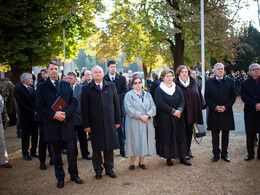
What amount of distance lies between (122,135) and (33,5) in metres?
10.1

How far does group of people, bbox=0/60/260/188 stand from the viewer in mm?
4758

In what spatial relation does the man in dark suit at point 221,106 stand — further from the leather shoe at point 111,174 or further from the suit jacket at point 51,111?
the suit jacket at point 51,111

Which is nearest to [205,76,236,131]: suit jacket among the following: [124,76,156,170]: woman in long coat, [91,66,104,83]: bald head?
[124,76,156,170]: woman in long coat

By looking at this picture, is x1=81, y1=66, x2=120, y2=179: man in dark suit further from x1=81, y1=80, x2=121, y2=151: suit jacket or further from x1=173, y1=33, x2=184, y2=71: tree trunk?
x1=173, y1=33, x2=184, y2=71: tree trunk

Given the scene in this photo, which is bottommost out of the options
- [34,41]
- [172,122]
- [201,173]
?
[201,173]

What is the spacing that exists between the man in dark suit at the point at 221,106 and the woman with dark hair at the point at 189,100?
1.12 ft

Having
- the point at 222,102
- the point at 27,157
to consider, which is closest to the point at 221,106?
the point at 222,102

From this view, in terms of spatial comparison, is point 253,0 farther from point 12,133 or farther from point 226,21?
point 12,133

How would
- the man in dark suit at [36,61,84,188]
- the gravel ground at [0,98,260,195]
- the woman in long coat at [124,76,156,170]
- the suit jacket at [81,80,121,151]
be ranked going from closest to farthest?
the gravel ground at [0,98,260,195], the man in dark suit at [36,61,84,188], the suit jacket at [81,80,121,151], the woman in long coat at [124,76,156,170]

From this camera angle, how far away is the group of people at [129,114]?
4.76 m

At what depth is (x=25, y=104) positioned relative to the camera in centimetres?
646

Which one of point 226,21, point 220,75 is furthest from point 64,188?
point 226,21

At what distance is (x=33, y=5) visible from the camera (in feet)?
43.6

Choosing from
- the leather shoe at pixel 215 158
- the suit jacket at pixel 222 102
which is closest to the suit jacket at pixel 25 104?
the suit jacket at pixel 222 102
